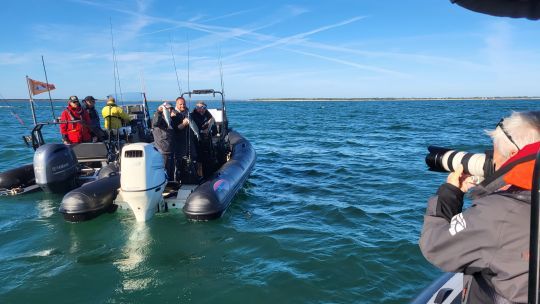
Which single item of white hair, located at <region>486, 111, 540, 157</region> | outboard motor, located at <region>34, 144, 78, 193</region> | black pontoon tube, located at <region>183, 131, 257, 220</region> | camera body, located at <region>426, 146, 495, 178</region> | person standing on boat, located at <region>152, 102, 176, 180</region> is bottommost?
black pontoon tube, located at <region>183, 131, 257, 220</region>

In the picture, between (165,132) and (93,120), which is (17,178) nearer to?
(93,120)

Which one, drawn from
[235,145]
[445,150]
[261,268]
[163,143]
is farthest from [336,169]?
[445,150]

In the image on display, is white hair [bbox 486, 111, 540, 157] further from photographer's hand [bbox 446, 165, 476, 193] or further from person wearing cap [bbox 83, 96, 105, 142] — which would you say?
person wearing cap [bbox 83, 96, 105, 142]

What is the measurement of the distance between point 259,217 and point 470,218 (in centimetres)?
490

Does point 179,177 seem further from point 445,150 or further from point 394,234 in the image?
point 445,150

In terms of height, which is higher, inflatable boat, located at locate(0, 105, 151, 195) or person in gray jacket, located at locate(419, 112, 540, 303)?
person in gray jacket, located at locate(419, 112, 540, 303)

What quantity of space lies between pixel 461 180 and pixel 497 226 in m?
0.39

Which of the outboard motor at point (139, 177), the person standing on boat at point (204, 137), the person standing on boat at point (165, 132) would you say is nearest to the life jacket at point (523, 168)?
the outboard motor at point (139, 177)

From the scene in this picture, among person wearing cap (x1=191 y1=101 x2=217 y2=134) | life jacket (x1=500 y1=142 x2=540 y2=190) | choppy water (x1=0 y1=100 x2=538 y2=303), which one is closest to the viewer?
life jacket (x1=500 y1=142 x2=540 y2=190)

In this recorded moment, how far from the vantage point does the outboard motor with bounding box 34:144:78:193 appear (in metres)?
6.16

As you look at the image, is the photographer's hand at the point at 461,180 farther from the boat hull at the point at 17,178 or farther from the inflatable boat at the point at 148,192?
the boat hull at the point at 17,178

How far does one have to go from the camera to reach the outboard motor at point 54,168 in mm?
6160

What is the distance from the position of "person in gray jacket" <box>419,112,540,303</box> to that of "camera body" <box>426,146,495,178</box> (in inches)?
3.4

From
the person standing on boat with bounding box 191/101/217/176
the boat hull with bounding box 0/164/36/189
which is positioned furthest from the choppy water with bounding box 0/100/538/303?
the person standing on boat with bounding box 191/101/217/176
